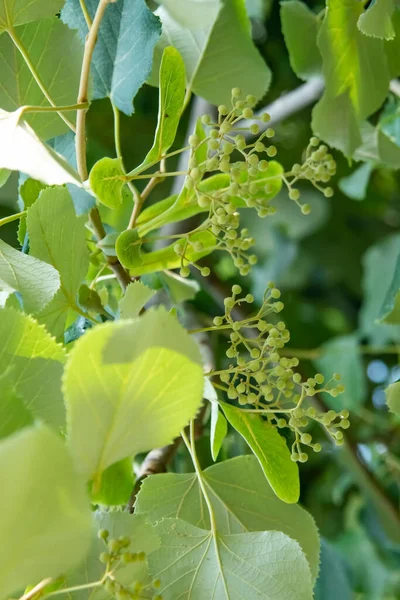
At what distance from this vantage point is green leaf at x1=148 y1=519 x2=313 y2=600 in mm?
251

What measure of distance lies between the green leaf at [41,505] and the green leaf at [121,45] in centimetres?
20

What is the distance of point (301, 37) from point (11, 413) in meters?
A: 0.30

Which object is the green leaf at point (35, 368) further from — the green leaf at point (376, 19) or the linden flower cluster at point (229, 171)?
the green leaf at point (376, 19)

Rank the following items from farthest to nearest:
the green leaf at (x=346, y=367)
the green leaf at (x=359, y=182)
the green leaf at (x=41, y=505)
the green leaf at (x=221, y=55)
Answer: the green leaf at (x=346, y=367), the green leaf at (x=359, y=182), the green leaf at (x=221, y=55), the green leaf at (x=41, y=505)

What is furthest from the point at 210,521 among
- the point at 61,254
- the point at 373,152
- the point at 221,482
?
the point at 373,152

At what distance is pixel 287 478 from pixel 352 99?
0.64 ft

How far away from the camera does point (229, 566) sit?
0.85 ft

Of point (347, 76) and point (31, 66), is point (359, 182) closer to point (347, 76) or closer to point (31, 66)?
point (347, 76)

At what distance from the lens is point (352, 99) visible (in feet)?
1.14

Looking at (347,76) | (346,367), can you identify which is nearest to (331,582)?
(346,367)

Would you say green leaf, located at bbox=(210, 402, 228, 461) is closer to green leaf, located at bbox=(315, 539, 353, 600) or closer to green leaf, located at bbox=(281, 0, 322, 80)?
green leaf, located at bbox=(281, 0, 322, 80)

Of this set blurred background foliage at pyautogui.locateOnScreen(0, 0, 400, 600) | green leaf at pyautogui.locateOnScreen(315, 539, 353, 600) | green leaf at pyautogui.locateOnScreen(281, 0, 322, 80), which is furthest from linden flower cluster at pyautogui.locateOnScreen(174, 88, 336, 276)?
green leaf at pyautogui.locateOnScreen(315, 539, 353, 600)

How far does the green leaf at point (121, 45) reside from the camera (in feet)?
0.97

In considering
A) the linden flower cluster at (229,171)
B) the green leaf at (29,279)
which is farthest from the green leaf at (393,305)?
the green leaf at (29,279)
